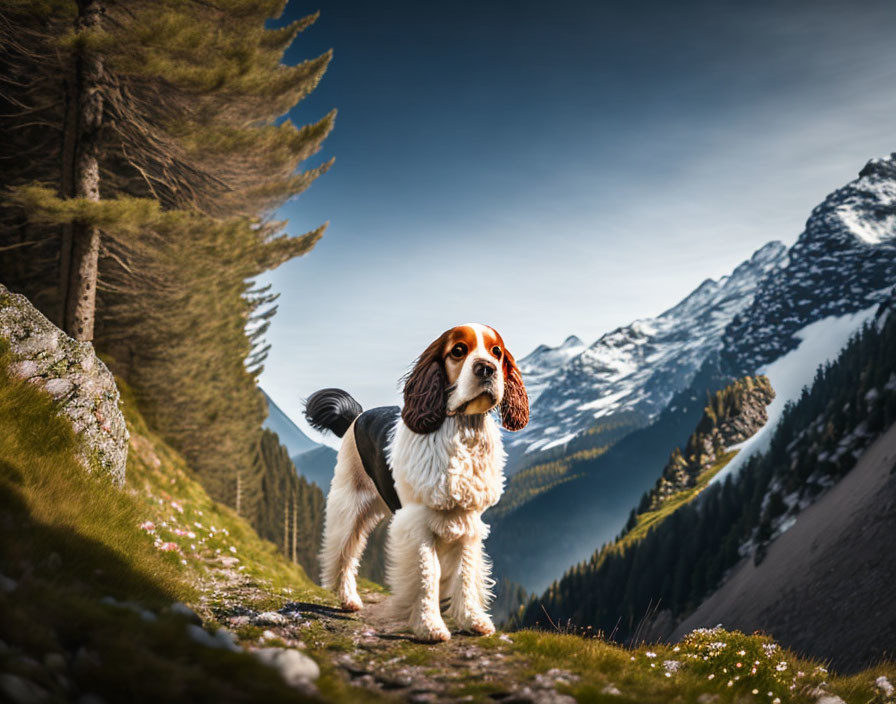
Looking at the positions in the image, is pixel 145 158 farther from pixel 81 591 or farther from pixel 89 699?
pixel 89 699

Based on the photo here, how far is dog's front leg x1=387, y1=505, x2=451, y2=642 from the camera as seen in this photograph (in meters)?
6.05

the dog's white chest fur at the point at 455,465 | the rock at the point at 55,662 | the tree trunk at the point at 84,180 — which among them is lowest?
the rock at the point at 55,662

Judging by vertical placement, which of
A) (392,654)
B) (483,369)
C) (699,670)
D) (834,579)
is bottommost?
(834,579)

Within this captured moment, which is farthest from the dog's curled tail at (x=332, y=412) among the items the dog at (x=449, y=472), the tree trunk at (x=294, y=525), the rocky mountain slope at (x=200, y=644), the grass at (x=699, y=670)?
the tree trunk at (x=294, y=525)

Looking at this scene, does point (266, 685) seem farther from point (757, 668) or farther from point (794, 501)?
point (794, 501)

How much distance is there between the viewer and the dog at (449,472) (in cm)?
601

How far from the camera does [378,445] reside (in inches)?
287

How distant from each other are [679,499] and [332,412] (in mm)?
178062

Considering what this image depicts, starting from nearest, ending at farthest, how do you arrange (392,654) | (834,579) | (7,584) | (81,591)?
(7,584), (81,591), (392,654), (834,579)

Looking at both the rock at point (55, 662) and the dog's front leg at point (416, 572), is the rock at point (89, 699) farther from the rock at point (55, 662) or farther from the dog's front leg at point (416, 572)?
the dog's front leg at point (416, 572)

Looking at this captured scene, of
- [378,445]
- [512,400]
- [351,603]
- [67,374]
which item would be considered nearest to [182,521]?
[67,374]

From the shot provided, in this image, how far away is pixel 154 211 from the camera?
11078 millimetres

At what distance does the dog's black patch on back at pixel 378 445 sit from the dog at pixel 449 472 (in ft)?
0.63

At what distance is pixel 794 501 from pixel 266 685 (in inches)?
4686
